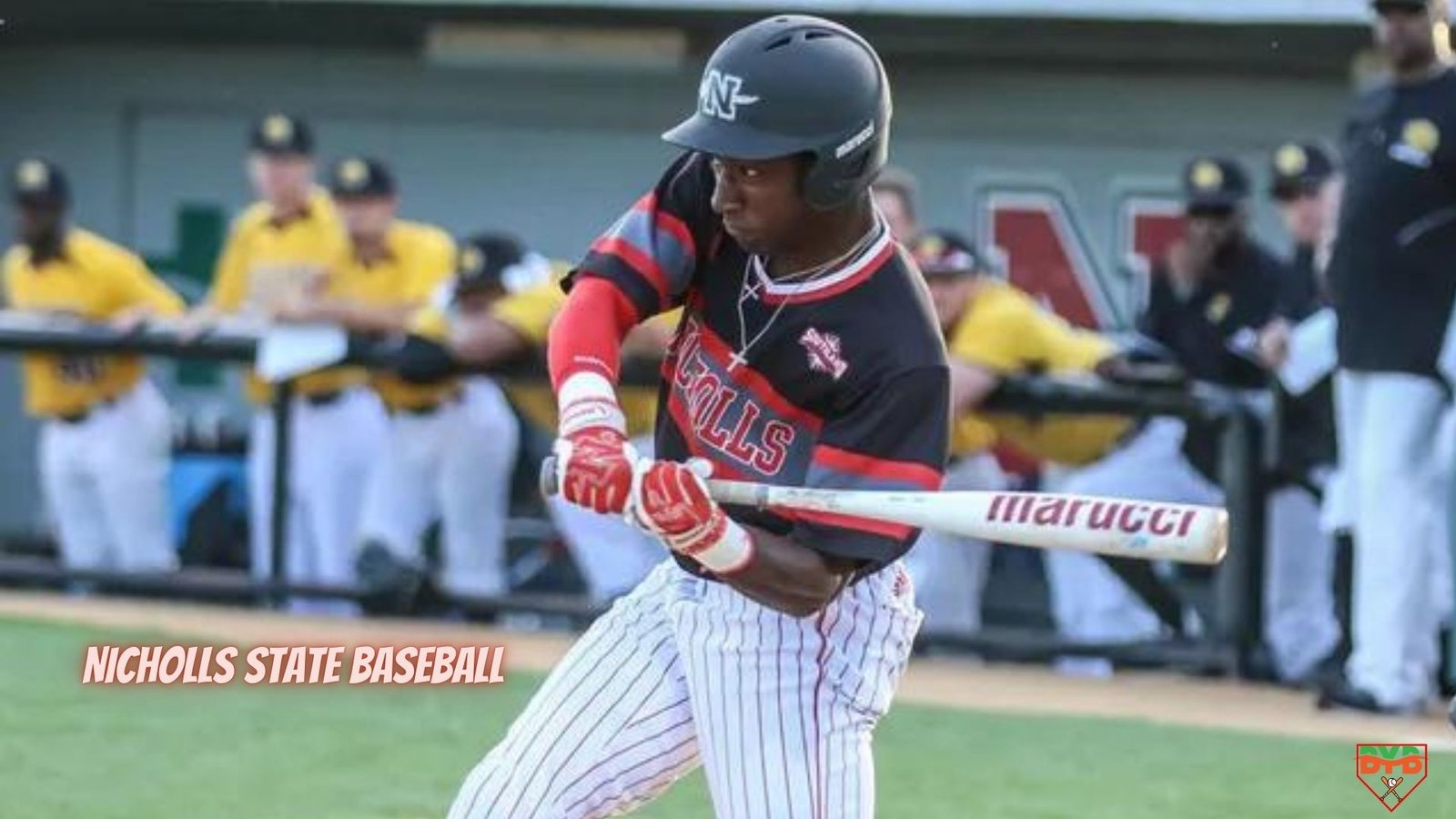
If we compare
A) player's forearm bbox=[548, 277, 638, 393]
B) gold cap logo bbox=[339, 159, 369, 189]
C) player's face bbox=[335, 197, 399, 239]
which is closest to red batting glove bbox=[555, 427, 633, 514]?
player's forearm bbox=[548, 277, 638, 393]

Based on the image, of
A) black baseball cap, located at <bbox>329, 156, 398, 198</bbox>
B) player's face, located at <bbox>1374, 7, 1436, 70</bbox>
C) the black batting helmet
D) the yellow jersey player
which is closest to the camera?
the black batting helmet

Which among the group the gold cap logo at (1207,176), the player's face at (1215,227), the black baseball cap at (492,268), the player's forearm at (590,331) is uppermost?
the player's forearm at (590,331)

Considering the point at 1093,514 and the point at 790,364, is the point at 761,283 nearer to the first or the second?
the point at 790,364

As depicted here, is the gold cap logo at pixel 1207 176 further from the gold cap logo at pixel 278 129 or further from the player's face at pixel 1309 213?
the gold cap logo at pixel 278 129

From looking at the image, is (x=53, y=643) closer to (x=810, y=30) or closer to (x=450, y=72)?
(x=450, y=72)

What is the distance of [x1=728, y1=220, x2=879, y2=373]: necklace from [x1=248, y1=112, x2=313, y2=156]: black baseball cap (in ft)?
20.3

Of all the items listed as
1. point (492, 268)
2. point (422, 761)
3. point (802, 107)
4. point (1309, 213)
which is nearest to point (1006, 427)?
point (1309, 213)

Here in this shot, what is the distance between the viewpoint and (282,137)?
1035 centimetres

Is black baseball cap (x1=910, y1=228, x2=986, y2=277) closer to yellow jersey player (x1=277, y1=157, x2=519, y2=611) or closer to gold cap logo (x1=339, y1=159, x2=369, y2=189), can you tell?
yellow jersey player (x1=277, y1=157, x2=519, y2=611)

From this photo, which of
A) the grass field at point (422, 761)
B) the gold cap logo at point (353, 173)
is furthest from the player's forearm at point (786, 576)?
the gold cap logo at point (353, 173)

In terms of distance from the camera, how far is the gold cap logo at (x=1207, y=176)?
355 inches

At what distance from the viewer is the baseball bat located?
13.3 ft

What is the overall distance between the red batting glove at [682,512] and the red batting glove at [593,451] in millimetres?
25

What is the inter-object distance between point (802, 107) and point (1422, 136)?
157 inches
